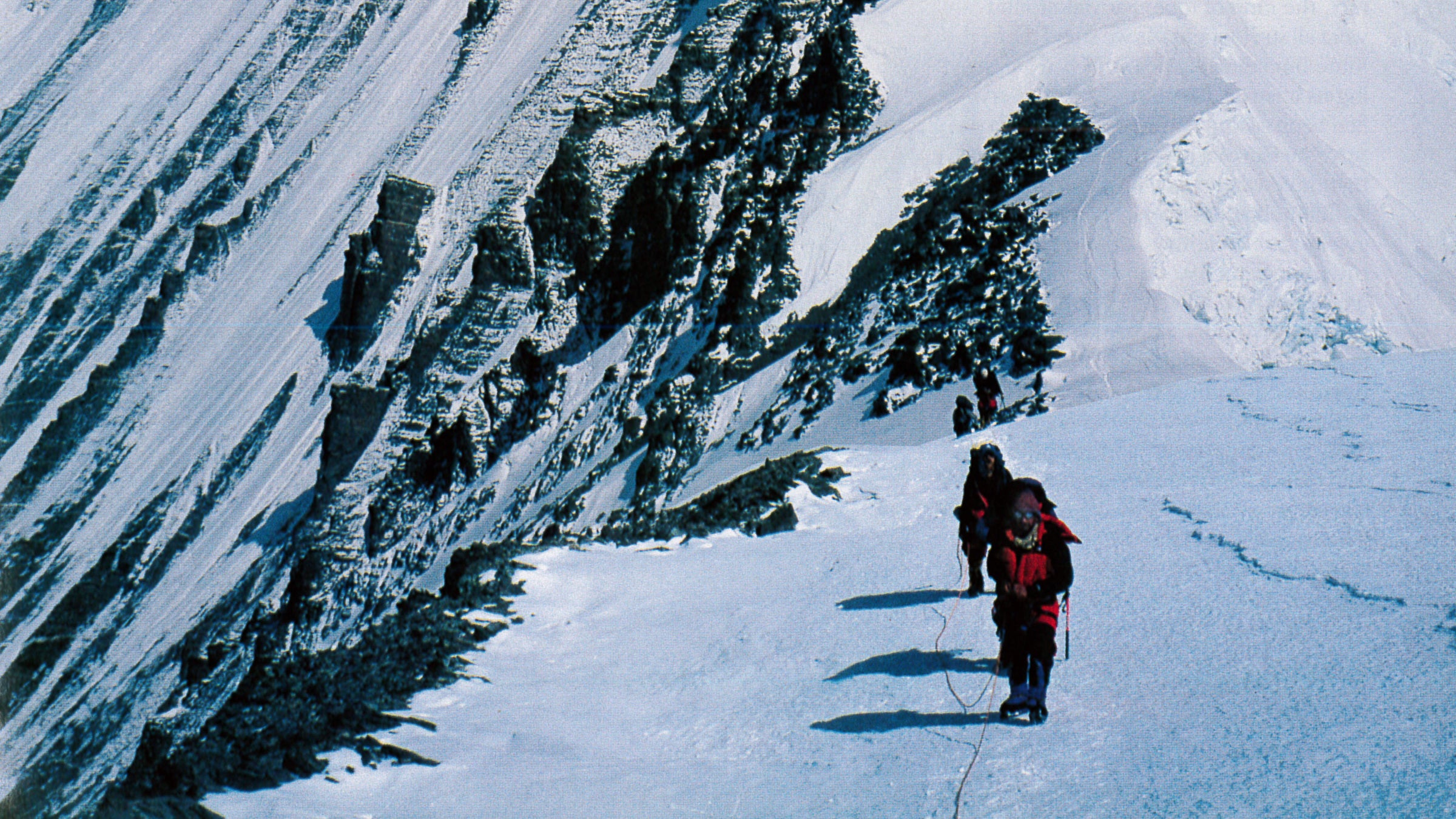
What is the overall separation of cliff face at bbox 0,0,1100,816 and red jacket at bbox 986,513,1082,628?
4960mm

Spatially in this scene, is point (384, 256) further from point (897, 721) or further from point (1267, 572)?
point (897, 721)

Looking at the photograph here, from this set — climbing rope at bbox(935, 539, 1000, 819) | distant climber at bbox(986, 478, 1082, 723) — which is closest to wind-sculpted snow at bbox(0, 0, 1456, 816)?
climbing rope at bbox(935, 539, 1000, 819)

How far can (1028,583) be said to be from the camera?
766 centimetres

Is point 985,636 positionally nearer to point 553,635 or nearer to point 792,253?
point 553,635

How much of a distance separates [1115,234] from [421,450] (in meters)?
30.8

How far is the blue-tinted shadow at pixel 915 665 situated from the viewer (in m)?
8.86

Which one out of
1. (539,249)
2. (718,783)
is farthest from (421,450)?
(718,783)

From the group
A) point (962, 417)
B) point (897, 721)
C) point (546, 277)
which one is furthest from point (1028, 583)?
point (546, 277)

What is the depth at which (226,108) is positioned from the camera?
77562 mm

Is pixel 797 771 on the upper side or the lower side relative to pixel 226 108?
lower

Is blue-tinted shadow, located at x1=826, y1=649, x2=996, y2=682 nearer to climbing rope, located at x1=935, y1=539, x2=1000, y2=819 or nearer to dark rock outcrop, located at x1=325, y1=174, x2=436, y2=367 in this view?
climbing rope, located at x1=935, y1=539, x2=1000, y2=819

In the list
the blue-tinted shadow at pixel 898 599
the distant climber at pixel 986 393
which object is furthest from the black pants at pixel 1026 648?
the distant climber at pixel 986 393

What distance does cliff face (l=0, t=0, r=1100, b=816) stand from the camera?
1231 inches

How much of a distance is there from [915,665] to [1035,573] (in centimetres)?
171
